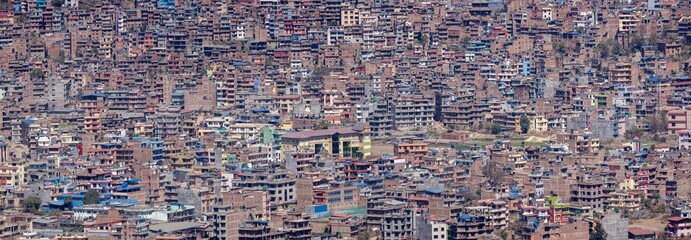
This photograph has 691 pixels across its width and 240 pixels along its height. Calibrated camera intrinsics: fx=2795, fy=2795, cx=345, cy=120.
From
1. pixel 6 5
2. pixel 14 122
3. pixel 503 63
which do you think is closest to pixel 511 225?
pixel 14 122

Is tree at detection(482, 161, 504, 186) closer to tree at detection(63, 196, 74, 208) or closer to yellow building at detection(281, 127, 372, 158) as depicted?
yellow building at detection(281, 127, 372, 158)

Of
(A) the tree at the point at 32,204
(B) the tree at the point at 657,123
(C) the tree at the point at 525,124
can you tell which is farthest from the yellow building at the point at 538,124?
(A) the tree at the point at 32,204

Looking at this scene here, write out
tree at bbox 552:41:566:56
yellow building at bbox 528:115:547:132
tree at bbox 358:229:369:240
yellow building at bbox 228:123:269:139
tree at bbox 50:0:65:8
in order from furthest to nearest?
tree at bbox 50:0:65:8
tree at bbox 552:41:566:56
yellow building at bbox 528:115:547:132
yellow building at bbox 228:123:269:139
tree at bbox 358:229:369:240

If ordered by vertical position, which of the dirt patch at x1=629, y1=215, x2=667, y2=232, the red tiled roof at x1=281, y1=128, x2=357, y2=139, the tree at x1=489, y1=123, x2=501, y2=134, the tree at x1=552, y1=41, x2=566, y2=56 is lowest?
the dirt patch at x1=629, y1=215, x2=667, y2=232

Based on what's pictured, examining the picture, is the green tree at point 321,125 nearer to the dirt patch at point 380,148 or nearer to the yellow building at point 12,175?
the dirt patch at point 380,148

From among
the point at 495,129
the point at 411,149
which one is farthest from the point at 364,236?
the point at 495,129

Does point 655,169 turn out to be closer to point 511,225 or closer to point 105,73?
point 511,225

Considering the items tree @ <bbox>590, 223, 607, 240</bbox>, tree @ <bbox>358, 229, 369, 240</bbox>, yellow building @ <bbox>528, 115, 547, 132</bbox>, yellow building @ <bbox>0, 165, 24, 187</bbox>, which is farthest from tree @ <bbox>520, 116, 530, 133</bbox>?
tree @ <bbox>358, 229, 369, 240</bbox>
